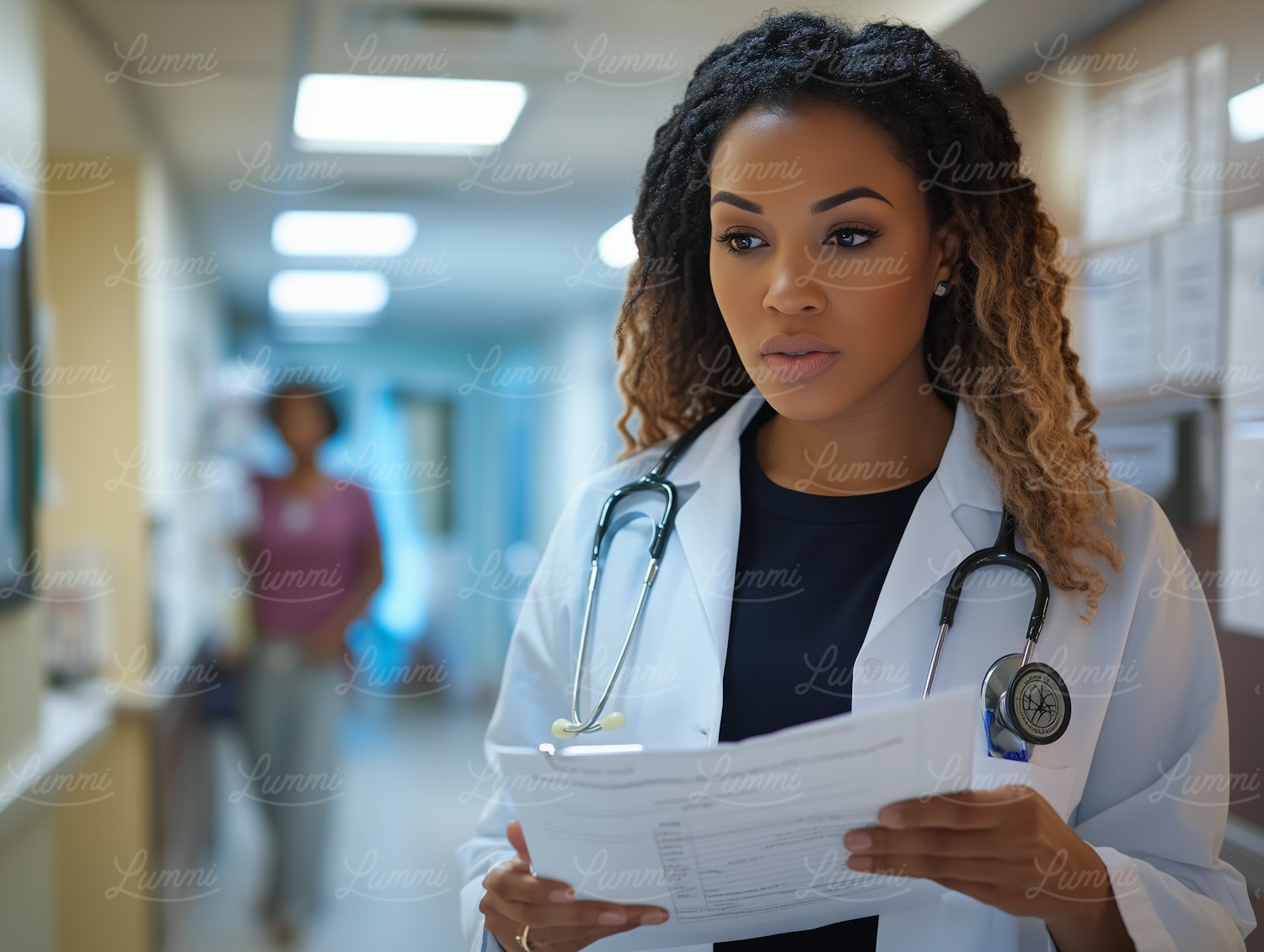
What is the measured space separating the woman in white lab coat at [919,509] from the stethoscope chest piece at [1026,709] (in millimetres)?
29

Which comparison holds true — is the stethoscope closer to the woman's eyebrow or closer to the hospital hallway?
the hospital hallway

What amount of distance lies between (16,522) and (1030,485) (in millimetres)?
2009

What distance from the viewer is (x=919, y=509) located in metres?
1.09

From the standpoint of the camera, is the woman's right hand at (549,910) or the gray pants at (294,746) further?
the gray pants at (294,746)

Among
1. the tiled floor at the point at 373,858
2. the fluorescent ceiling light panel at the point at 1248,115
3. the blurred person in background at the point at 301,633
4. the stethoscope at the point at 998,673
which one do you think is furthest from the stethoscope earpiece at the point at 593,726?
the blurred person in background at the point at 301,633

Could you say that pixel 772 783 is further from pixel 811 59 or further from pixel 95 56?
pixel 95 56

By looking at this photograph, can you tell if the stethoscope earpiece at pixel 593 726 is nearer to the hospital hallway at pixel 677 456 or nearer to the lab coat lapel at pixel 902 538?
the hospital hallway at pixel 677 456

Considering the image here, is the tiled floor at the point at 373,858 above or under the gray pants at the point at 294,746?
under

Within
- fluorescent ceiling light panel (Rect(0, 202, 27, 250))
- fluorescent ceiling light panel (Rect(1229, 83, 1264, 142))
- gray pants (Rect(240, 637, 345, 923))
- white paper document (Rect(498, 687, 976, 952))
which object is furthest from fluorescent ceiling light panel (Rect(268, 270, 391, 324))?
white paper document (Rect(498, 687, 976, 952))

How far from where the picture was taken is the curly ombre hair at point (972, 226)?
1.07m

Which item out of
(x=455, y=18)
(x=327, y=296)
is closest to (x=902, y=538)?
(x=455, y=18)

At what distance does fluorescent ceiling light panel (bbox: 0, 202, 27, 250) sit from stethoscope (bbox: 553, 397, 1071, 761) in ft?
5.01

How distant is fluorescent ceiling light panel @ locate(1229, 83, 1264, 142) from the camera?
167 cm

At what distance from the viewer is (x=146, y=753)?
126 inches
